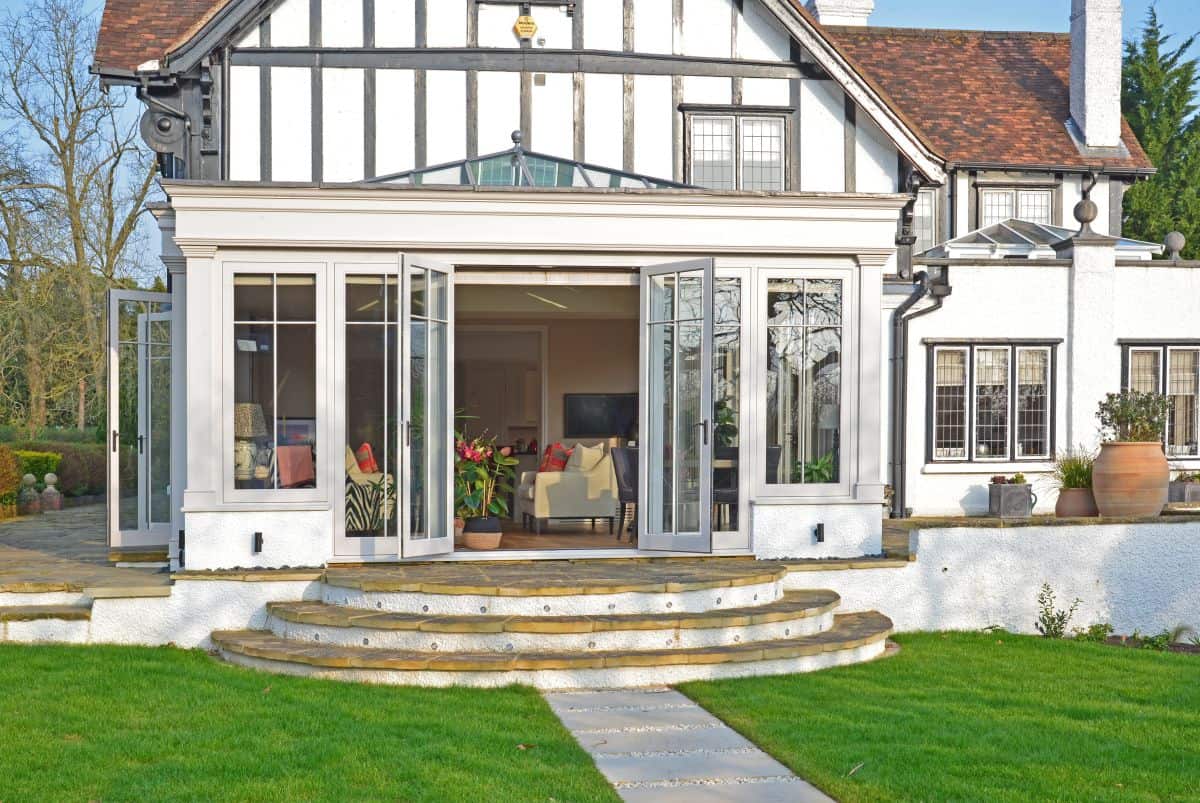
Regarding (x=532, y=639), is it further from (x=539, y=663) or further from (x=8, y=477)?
(x=8, y=477)

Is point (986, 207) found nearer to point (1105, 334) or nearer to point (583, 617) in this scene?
point (1105, 334)

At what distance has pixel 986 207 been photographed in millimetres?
18484

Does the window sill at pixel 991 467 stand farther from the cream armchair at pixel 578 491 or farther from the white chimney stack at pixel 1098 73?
the white chimney stack at pixel 1098 73

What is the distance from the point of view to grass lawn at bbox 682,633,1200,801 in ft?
20.3

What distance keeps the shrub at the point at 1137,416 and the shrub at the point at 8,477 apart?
1411 cm

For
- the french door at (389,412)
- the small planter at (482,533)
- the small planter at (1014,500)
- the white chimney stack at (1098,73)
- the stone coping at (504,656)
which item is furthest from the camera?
the white chimney stack at (1098,73)

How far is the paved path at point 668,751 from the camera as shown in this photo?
6.16m

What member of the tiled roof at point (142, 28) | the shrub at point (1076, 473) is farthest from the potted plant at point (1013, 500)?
the tiled roof at point (142, 28)

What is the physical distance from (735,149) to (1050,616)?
19.7 ft

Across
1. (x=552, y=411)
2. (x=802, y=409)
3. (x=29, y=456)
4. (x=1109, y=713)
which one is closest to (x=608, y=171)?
(x=802, y=409)

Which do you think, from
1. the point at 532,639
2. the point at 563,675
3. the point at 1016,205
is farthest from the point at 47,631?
the point at 1016,205

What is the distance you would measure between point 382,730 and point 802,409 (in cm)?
519

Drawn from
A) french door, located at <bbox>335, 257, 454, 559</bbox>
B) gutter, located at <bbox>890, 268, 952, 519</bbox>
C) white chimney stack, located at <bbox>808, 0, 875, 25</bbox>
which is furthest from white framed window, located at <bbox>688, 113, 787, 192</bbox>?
white chimney stack, located at <bbox>808, 0, 875, 25</bbox>

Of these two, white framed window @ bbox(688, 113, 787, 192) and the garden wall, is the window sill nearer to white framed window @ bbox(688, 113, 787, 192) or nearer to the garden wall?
white framed window @ bbox(688, 113, 787, 192)
